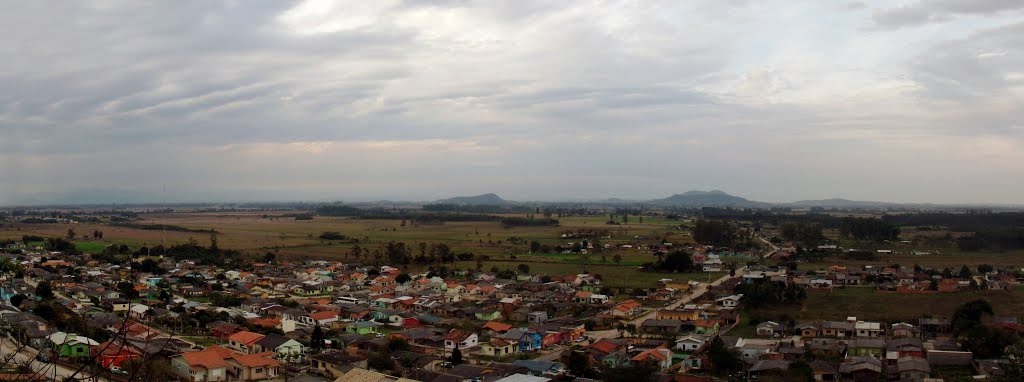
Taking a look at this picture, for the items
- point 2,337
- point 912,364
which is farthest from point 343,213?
point 912,364

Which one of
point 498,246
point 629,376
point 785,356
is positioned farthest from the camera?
point 498,246

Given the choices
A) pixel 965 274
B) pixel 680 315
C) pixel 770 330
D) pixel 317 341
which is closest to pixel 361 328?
pixel 317 341

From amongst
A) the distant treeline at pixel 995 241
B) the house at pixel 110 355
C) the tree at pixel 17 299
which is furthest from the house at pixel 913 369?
the distant treeline at pixel 995 241

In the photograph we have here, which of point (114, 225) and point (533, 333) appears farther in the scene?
point (114, 225)

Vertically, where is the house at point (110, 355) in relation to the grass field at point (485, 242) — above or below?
above

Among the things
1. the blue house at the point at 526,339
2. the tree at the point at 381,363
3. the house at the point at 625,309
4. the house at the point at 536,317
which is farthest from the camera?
the house at the point at 625,309

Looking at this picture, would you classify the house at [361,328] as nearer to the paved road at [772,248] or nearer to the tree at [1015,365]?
the tree at [1015,365]

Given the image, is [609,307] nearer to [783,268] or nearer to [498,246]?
[783,268]

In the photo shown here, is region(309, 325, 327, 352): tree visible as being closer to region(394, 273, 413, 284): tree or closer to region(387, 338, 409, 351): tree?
region(387, 338, 409, 351): tree
